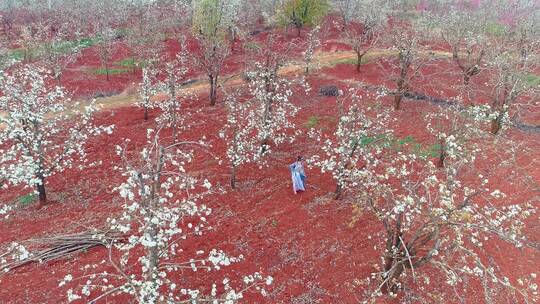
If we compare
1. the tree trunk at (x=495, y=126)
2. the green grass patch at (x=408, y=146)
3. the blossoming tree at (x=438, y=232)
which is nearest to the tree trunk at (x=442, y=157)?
the blossoming tree at (x=438, y=232)

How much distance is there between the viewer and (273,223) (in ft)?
55.6

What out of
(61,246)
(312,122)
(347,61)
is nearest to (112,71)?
(347,61)

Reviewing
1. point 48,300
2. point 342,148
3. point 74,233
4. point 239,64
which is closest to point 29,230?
point 74,233

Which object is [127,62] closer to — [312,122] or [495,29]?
[312,122]

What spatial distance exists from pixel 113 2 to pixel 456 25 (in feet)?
136

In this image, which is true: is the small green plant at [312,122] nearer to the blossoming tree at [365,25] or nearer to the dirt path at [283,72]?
the dirt path at [283,72]

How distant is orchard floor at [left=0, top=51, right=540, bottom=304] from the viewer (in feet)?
46.4

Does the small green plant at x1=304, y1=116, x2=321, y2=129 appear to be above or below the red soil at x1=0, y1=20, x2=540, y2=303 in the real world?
above

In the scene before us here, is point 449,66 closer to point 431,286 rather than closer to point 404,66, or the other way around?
point 404,66

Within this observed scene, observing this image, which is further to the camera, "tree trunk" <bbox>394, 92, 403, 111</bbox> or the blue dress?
"tree trunk" <bbox>394, 92, 403, 111</bbox>

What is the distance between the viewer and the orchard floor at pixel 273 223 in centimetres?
1414

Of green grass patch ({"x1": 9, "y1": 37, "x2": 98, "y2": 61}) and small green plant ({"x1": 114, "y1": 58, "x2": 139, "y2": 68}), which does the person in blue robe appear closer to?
green grass patch ({"x1": 9, "y1": 37, "x2": 98, "y2": 61})

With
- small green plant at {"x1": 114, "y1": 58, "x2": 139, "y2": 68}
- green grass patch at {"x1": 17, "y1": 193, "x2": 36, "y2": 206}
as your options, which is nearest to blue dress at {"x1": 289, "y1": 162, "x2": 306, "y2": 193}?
green grass patch at {"x1": 17, "y1": 193, "x2": 36, "y2": 206}

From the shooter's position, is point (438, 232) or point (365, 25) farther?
point (365, 25)
